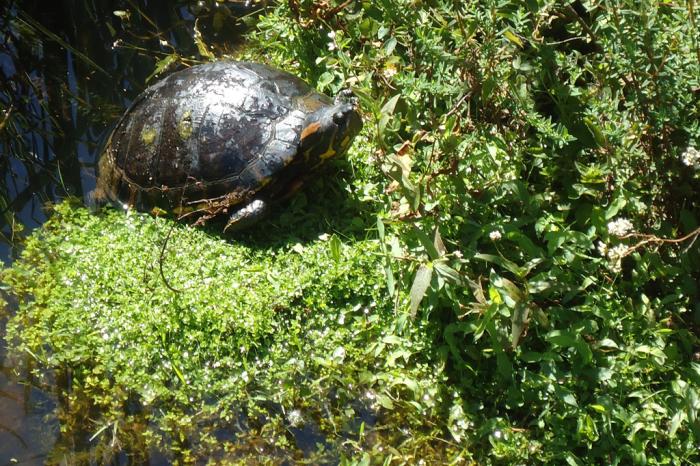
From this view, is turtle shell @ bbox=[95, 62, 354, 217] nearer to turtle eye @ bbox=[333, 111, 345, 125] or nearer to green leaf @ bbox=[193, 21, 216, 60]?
turtle eye @ bbox=[333, 111, 345, 125]

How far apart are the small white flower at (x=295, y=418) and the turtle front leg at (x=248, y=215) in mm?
1234

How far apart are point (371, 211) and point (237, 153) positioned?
904 millimetres

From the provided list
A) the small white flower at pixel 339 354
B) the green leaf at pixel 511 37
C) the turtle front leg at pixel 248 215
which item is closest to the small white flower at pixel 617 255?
the green leaf at pixel 511 37

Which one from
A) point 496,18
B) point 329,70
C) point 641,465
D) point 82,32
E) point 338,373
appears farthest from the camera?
point 82,32

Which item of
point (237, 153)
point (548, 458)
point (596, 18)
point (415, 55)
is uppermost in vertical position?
point (596, 18)

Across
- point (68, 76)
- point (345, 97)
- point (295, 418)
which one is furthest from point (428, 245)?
point (68, 76)

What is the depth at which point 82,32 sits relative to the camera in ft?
21.0

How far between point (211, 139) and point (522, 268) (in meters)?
2.15

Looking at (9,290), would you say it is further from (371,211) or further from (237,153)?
(371,211)

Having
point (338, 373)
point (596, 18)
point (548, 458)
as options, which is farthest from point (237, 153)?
point (548, 458)

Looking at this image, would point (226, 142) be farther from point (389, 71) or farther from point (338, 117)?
point (389, 71)

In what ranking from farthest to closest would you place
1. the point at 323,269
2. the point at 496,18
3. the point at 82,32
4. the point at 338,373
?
the point at 82,32
the point at 323,269
the point at 338,373
the point at 496,18

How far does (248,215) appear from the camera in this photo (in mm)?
4750

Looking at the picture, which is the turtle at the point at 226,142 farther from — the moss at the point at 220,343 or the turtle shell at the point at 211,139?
the moss at the point at 220,343
